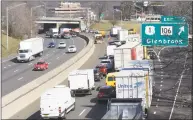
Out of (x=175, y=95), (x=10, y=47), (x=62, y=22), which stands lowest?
(x=175, y=95)

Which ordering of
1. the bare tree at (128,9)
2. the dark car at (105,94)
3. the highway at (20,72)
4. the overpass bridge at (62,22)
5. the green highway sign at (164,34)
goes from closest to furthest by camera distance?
the green highway sign at (164,34)
the dark car at (105,94)
the highway at (20,72)
the overpass bridge at (62,22)
the bare tree at (128,9)

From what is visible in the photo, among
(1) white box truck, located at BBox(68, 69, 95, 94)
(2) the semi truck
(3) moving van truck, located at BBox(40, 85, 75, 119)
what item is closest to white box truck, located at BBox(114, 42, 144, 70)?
(1) white box truck, located at BBox(68, 69, 95, 94)

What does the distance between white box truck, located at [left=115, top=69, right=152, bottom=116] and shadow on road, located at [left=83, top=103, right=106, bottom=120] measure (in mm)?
1650

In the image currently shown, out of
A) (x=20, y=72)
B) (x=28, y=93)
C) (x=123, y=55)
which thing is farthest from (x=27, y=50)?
(x=28, y=93)

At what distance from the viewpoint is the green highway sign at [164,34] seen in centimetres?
2628

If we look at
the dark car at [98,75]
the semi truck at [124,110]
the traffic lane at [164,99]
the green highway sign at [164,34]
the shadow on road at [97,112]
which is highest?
the green highway sign at [164,34]

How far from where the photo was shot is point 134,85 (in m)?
30.2

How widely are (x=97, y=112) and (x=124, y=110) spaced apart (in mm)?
7014

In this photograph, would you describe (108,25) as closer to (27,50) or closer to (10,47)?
(10,47)

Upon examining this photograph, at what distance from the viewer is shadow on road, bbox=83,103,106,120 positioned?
29.6 metres

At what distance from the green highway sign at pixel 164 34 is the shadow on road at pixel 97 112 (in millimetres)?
5070

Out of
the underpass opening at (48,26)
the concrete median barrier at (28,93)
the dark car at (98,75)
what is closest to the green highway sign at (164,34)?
the concrete median barrier at (28,93)

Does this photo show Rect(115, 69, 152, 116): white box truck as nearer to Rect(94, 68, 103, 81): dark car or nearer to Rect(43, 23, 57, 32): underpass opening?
Rect(94, 68, 103, 81): dark car

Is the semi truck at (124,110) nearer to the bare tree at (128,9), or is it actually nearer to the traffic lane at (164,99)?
the traffic lane at (164,99)
